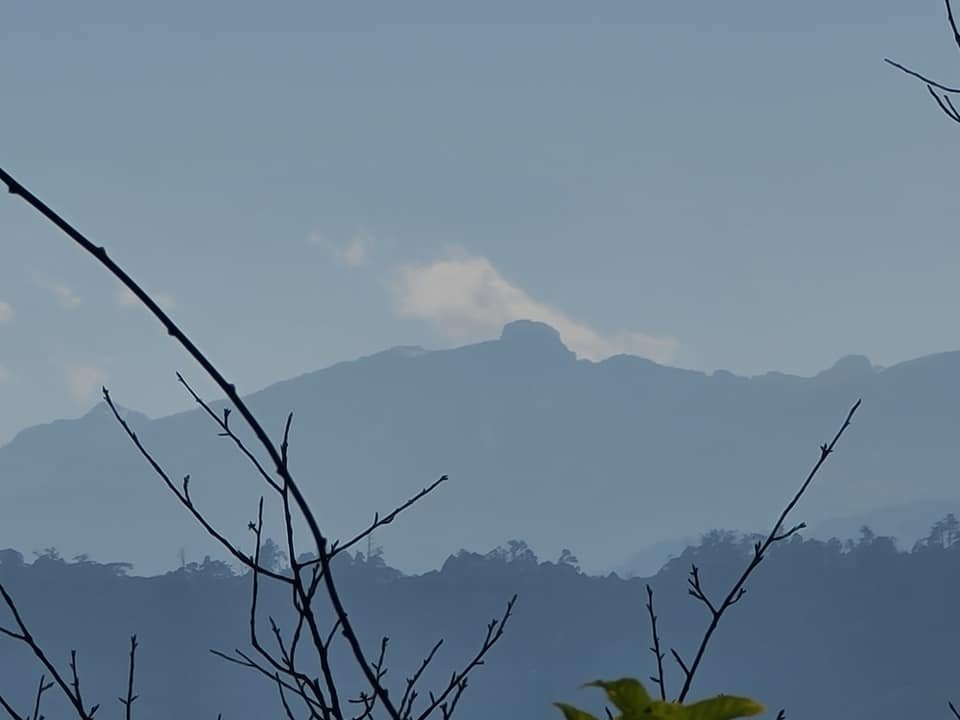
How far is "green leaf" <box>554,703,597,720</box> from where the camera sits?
79 centimetres

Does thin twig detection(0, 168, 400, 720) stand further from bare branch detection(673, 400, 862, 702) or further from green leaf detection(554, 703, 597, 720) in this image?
bare branch detection(673, 400, 862, 702)

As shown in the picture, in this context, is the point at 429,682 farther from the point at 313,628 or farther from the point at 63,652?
the point at 313,628

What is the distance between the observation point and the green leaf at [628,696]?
763mm

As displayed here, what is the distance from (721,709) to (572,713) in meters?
0.09

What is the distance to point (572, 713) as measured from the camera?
795 millimetres

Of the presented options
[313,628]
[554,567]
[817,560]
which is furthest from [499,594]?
[313,628]

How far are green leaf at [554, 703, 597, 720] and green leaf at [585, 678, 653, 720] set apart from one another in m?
0.03

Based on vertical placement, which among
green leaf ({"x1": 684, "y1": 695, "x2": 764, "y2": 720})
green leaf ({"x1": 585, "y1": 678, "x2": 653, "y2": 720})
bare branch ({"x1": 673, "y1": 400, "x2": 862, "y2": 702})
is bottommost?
green leaf ({"x1": 684, "y1": 695, "x2": 764, "y2": 720})

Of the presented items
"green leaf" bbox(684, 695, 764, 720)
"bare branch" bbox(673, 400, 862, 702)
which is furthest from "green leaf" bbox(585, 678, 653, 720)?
"bare branch" bbox(673, 400, 862, 702)

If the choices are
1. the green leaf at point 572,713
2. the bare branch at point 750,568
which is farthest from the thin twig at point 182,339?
the bare branch at point 750,568

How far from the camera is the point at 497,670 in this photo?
109562mm

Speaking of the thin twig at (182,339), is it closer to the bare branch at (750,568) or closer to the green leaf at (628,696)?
the green leaf at (628,696)

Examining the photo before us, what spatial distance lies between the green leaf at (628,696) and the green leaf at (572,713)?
3 centimetres

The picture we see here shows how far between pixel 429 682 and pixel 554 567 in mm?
13805
